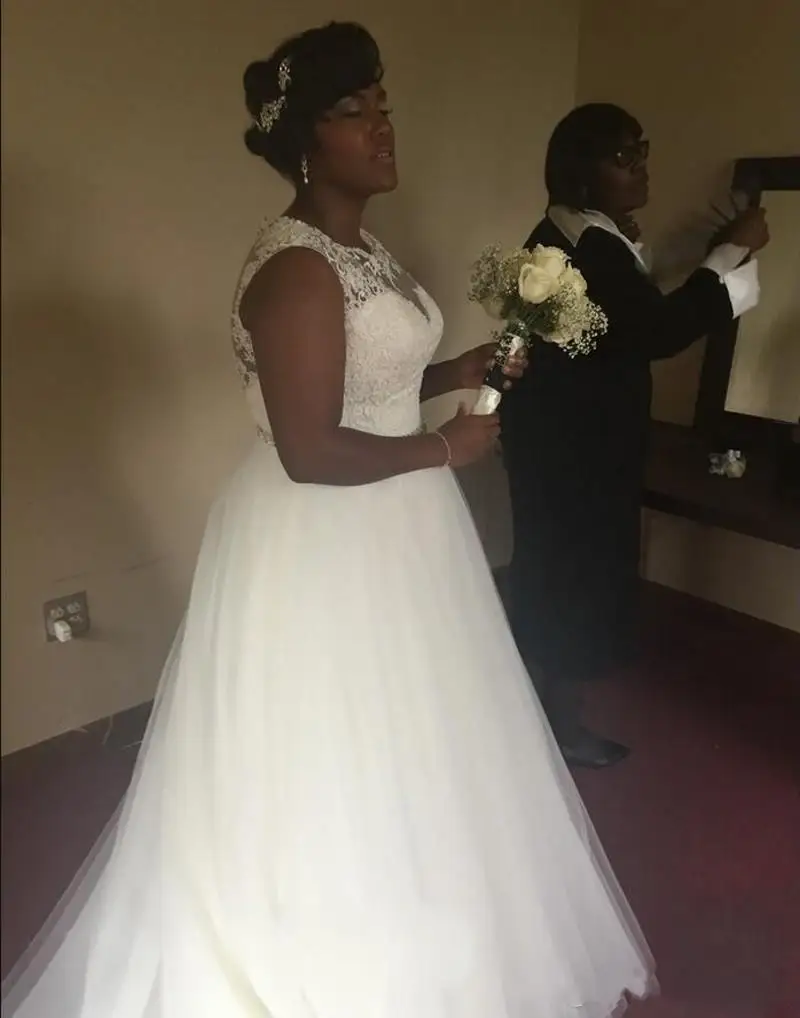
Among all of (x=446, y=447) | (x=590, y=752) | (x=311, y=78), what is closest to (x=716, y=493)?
(x=590, y=752)

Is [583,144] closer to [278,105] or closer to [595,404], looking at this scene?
[595,404]

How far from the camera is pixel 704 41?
6.66 ft

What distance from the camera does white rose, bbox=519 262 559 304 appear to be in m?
1.23

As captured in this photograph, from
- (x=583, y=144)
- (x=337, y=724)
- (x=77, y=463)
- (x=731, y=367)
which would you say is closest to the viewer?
(x=337, y=724)

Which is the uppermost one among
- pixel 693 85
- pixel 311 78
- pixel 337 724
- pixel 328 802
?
pixel 693 85

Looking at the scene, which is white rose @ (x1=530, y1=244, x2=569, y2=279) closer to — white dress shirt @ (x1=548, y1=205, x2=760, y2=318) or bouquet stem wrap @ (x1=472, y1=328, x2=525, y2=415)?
bouquet stem wrap @ (x1=472, y1=328, x2=525, y2=415)

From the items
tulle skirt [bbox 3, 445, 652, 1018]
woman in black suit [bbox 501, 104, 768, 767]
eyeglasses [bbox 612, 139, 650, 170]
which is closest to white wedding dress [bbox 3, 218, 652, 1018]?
tulle skirt [bbox 3, 445, 652, 1018]

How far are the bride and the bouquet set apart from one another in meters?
0.11

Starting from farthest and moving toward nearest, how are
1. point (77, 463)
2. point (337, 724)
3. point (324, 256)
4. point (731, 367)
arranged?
point (731, 367) → point (77, 463) → point (337, 724) → point (324, 256)

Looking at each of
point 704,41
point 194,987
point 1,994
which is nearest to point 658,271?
point 704,41

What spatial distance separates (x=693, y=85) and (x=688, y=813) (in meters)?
1.57

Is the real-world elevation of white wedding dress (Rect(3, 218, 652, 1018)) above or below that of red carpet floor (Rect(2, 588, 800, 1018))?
above

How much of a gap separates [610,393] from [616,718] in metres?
0.89

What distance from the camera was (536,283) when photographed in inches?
48.5
